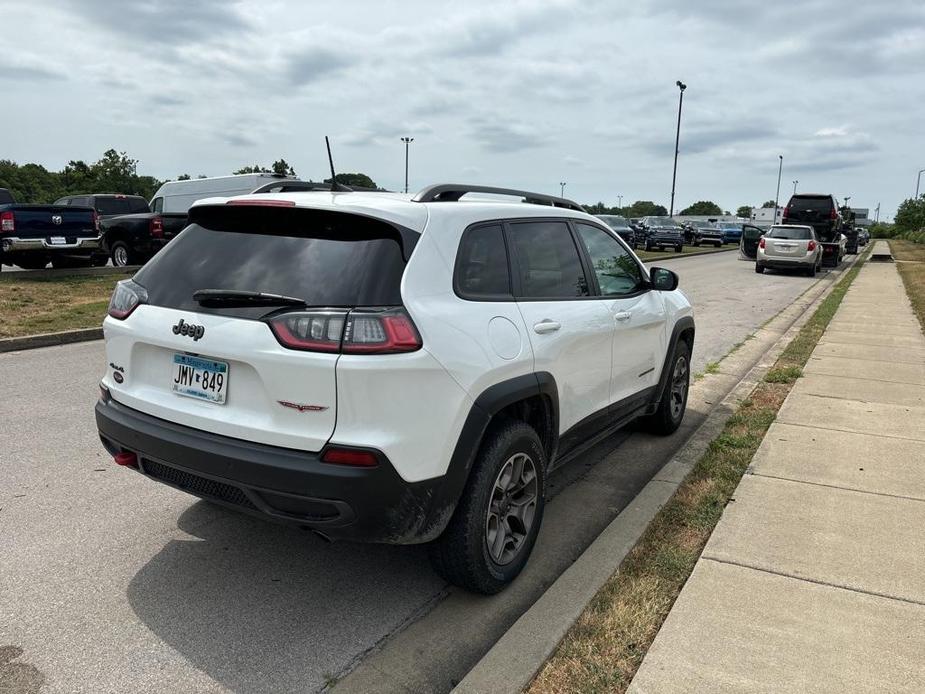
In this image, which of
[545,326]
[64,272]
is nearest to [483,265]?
[545,326]

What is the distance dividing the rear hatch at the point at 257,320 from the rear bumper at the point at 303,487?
0.06 meters

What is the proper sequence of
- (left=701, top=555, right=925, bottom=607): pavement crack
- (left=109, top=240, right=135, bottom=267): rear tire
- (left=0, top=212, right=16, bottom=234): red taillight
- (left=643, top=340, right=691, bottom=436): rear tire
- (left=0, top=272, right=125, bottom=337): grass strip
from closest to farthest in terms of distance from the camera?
(left=701, top=555, right=925, bottom=607): pavement crack
(left=643, top=340, right=691, bottom=436): rear tire
(left=0, top=272, right=125, bottom=337): grass strip
(left=0, top=212, right=16, bottom=234): red taillight
(left=109, top=240, right=135, bottom=267): rear tire

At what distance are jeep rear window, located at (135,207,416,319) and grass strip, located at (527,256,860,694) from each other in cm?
148

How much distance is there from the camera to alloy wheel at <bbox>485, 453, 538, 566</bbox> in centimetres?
313

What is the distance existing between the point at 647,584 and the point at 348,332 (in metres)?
1.76

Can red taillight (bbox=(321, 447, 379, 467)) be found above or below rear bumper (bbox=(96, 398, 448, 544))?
above

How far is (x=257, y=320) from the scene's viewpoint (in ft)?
8.89

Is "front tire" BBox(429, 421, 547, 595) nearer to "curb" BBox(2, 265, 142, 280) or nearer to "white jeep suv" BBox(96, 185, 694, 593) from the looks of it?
"white jeep suv" BBox(96, 185, 694, 593)

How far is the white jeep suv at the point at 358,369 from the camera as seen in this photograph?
102 inches

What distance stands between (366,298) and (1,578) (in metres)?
2.13

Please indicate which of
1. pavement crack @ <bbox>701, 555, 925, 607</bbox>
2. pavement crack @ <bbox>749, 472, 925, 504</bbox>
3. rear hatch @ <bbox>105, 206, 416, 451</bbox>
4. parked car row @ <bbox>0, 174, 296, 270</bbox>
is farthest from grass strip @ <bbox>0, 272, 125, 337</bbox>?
pavement crack @ <bbox>701, 555, 925, 607</bbox>

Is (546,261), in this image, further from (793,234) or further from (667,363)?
(793,234)

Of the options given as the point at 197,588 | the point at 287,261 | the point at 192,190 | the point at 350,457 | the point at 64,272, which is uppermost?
the point at 192,190

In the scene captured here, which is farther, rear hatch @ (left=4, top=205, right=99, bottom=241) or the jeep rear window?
rear hatch @ (left=4, top=205, right=99, bottom=241)
